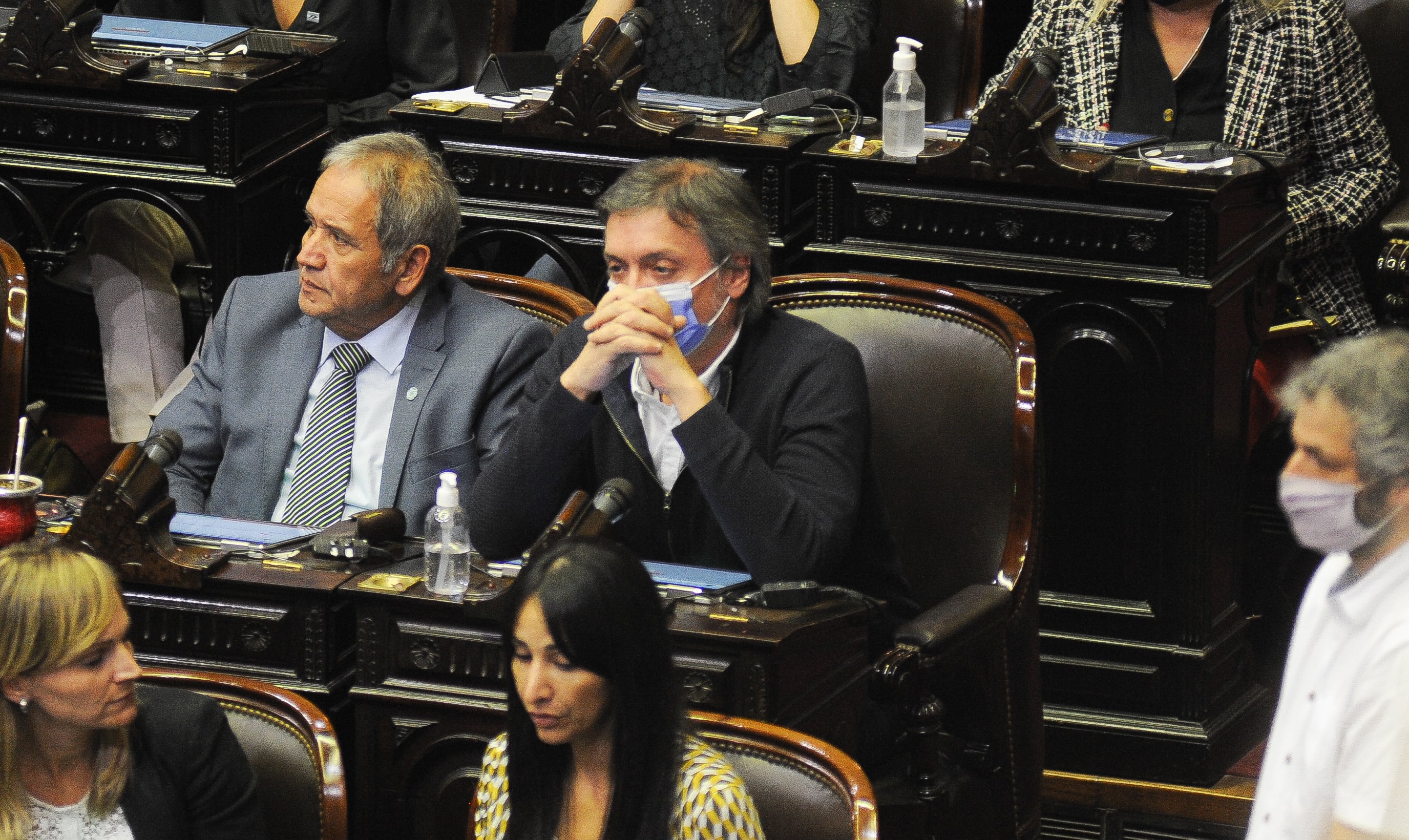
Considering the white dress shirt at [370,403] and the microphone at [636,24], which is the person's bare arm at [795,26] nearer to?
the microphone at [636,24]

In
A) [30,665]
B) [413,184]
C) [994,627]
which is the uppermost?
[413,184]

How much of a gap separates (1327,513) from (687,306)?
1199 mm

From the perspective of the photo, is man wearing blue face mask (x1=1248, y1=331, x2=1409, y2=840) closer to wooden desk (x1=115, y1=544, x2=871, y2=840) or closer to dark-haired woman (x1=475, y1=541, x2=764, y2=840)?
dark-haired woman (x1=475, y1=541, x2=764, y2=840)

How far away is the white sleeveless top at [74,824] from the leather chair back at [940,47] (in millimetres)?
2788

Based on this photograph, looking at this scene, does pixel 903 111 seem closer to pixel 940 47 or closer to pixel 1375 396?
pixel 940 47

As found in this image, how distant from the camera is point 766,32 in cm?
432

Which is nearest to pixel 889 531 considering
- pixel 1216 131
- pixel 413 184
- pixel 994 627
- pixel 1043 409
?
pixel 994 627

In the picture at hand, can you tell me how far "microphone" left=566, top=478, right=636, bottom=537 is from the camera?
2.38m

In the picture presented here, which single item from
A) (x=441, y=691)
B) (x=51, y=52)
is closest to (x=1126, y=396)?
(x=441, y=691)

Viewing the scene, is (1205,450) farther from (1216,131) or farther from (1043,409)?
(1216,131)

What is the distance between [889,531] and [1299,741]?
1.08 metres

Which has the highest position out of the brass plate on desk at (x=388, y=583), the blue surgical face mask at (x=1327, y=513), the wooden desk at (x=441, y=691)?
the blue surgical face mask at (x=1327, y=513)

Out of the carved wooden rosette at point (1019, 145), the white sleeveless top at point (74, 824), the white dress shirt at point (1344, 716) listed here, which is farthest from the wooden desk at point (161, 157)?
the white dress shirt at point (1344, 716)

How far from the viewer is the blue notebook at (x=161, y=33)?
4.14 m
